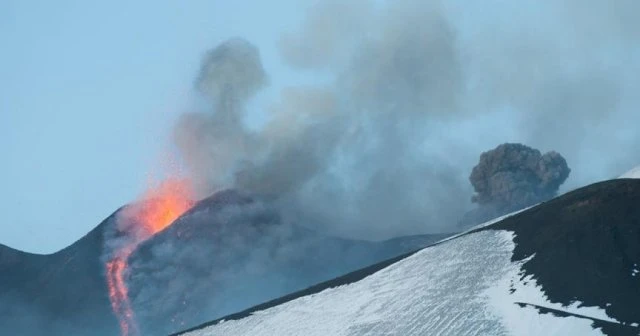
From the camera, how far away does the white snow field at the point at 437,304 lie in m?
58.6

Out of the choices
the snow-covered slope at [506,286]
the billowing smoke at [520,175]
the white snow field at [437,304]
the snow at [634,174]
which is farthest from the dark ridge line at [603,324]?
the billowing smoke at [520,175]

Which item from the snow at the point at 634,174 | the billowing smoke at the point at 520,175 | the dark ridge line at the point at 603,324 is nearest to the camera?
the dark ridge line at the point at 603,324

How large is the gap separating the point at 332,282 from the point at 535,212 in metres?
17.5

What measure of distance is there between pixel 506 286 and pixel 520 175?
406 ft

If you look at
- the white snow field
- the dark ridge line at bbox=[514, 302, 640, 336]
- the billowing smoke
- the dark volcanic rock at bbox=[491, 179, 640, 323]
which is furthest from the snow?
the billowing smoke

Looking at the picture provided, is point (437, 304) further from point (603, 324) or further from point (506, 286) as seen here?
point (603, 324)

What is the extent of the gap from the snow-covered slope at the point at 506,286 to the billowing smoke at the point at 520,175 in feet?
335

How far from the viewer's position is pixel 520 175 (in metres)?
185

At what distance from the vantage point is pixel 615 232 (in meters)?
65.6

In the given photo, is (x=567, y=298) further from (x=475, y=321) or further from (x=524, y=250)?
(x=524, y=250)

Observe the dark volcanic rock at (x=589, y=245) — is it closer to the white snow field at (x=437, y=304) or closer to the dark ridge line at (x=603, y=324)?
the dark ridge line at (x=603, y=324)

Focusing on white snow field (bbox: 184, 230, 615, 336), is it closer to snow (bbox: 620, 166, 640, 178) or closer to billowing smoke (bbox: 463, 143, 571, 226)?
snow (bbox: 620, 166, 640, 178)

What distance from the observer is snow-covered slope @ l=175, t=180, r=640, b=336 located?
57.2 meters

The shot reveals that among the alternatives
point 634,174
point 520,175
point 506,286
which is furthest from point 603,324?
point 520,175
